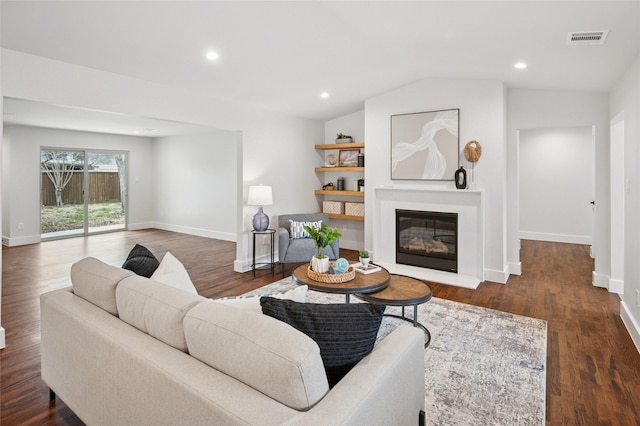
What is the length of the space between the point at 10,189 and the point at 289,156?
5642 mm

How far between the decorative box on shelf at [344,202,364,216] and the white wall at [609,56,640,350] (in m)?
3.64

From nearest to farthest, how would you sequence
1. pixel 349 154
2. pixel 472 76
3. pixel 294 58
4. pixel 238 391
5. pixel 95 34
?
pixel 238 391
pixel 95 34
pixel 294 58
pixel 472 76
pixel 349 154

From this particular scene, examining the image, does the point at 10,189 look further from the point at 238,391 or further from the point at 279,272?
the point at 238,391

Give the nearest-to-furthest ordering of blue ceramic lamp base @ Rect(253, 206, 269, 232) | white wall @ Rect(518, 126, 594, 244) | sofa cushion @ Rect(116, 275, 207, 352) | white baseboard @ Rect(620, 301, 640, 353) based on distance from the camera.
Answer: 1. sofa cushion @ Rect(116, 275, 207, 352)
2. white baseboard @ Rect(620, 301, 640, 353)
3. blue ceramic lamp base @ Rect(253, 206, 269, 232)
4. white wall @ Rect(518, 126, 594, 244)

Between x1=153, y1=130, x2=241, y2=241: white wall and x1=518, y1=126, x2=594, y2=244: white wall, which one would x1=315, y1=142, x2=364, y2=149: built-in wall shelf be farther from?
x1=518, y1=126, x2=594, y2=244: white wall

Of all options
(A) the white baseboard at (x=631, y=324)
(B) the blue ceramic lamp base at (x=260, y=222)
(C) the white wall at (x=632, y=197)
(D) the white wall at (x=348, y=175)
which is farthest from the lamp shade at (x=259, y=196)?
(A) the white baseboard at (x=631, y=324)

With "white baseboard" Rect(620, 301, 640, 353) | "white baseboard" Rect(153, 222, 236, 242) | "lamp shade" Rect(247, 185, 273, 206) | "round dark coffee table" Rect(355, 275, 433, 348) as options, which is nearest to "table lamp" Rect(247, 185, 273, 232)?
"lamp shade" Rect(247, 185, 273, 206)

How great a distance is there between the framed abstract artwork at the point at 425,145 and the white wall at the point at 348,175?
1236 mm

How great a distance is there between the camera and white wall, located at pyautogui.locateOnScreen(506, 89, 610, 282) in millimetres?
4402

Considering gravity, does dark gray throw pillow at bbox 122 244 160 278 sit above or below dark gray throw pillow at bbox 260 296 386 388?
above

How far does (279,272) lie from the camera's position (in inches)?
207

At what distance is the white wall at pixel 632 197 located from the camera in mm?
2969

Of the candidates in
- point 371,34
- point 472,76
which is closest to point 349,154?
point 472,76

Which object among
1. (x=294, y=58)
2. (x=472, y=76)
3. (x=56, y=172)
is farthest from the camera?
(x=56, y=172)
